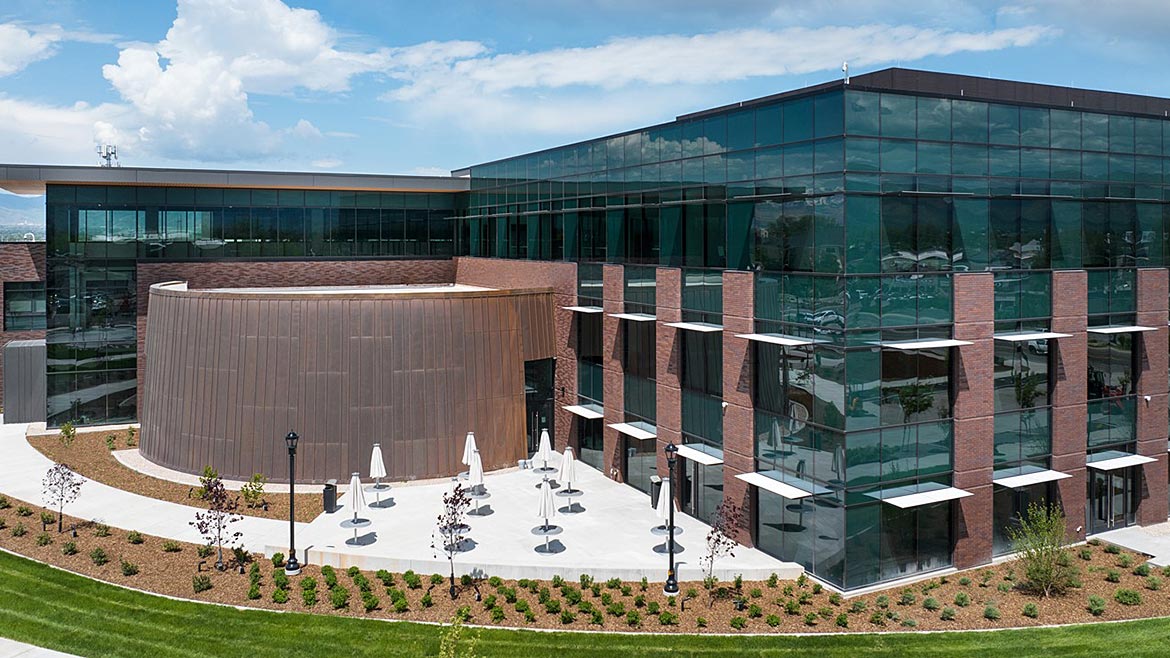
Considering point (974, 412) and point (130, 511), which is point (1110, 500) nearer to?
point (974, 412)

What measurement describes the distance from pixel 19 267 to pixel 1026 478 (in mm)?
46405

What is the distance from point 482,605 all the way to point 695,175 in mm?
13668

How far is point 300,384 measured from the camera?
101 ft

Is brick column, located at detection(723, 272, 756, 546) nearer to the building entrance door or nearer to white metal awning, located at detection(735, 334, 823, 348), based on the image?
white metal awning, located at detection(735, 334, 823, 348)

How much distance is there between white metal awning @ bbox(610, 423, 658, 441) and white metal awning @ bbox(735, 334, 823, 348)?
668 cm

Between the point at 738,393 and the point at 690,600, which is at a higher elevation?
the point at 738,393

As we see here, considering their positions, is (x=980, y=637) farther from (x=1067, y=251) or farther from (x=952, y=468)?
(x=1067, y=251)

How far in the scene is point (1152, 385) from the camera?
26.4 metres

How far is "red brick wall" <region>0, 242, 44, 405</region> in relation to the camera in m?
44.2

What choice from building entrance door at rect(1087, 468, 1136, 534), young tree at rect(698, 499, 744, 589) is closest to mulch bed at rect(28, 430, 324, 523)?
young tree at rect(698, 499, 744, 589)

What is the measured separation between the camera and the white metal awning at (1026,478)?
76.4ft

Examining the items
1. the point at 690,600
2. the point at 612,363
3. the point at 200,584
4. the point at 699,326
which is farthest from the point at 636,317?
the point at 200,584

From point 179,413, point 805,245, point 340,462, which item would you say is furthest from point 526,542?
point 179,413

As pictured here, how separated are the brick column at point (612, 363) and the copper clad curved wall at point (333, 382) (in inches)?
167
